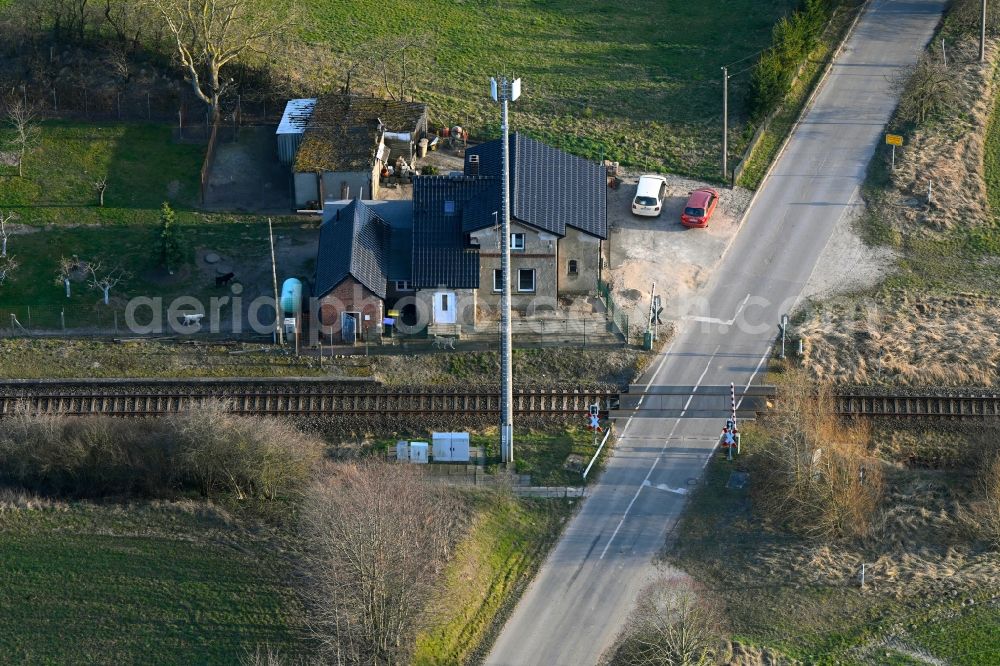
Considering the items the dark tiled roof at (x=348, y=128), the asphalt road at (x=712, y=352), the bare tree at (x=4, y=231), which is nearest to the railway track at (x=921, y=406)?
the asphalt road at (x=712, y=352)

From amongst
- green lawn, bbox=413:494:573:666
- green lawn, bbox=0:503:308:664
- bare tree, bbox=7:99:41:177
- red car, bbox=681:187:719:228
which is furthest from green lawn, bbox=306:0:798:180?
green lawn, bbox=0:503:308:664

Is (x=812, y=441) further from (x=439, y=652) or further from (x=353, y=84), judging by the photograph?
(x=353, y=84)

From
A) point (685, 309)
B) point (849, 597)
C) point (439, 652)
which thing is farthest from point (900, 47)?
point (439, 652)

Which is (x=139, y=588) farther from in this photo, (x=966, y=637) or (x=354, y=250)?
(x=966, y=637)

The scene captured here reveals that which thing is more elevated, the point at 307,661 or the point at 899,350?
the point at 899,350

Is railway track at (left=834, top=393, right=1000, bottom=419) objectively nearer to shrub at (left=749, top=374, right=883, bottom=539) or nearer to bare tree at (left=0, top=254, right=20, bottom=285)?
shrub at (left=749, top=374, right=883, bottom=539)
